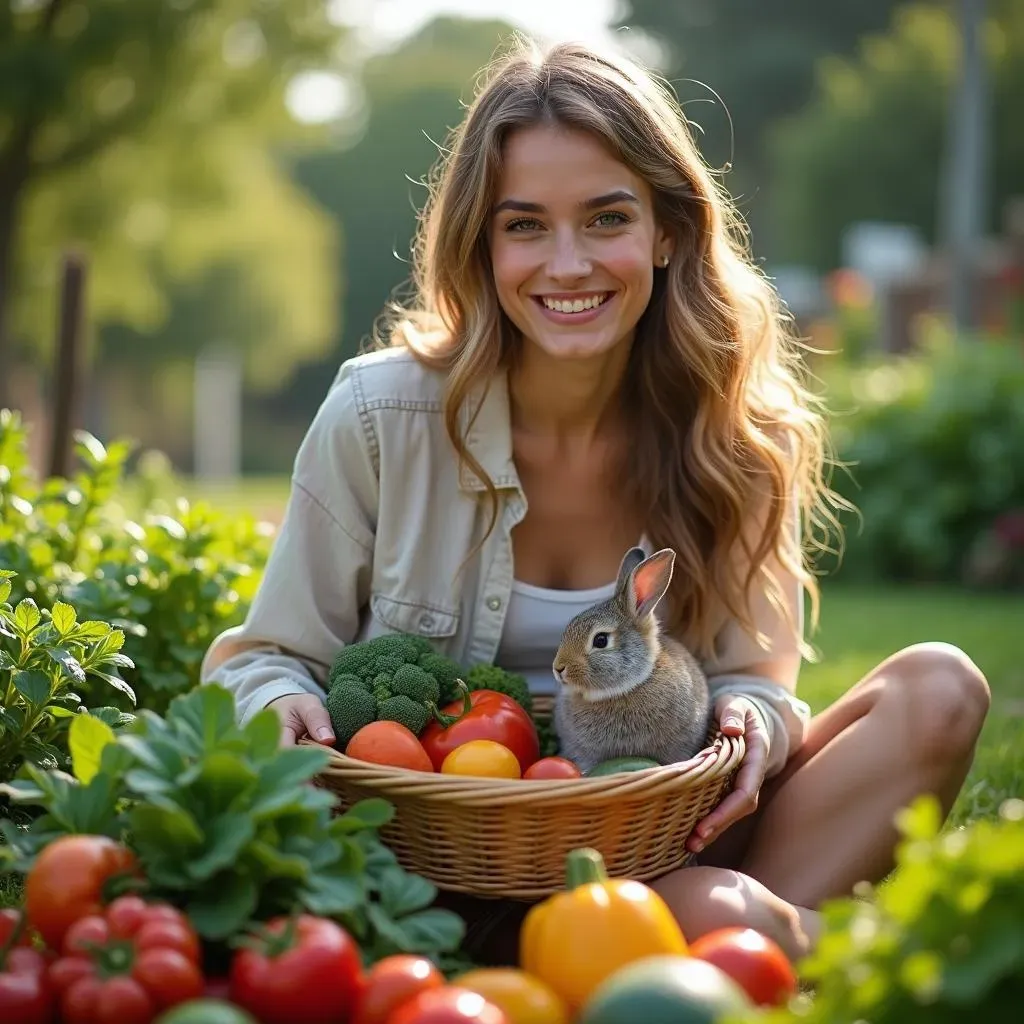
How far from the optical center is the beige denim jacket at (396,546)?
3564 millimetres

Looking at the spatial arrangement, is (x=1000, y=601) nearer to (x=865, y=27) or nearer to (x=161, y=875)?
(x=161, y=875)

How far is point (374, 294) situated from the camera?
167 feet

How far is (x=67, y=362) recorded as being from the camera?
6543 millimetres

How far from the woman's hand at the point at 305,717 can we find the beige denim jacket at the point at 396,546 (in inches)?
10.8

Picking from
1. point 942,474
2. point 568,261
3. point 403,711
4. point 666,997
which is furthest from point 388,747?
point 942,474

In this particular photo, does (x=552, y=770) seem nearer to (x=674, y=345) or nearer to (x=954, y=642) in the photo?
(x=674, y=345)

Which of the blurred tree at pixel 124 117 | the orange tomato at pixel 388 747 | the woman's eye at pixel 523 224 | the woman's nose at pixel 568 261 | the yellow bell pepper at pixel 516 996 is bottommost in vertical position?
the yellow bell pepper at pixel 516 996

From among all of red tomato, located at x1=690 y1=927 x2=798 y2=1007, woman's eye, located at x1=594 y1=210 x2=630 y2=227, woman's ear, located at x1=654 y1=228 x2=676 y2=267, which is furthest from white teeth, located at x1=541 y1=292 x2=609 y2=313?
red tomato, located at x1=690 y1=927 x2=798 y2=1007

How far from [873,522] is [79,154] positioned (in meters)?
9.83

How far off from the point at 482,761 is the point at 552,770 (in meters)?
0.15

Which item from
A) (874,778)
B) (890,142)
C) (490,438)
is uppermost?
(890,142)

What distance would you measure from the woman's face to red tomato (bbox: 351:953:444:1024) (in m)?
1.73

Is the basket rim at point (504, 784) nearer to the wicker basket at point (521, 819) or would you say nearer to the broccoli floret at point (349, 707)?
the wicker basket at point (521, 819)

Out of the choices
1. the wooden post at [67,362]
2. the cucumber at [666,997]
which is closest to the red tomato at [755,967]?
the cucumber at [666,997]
